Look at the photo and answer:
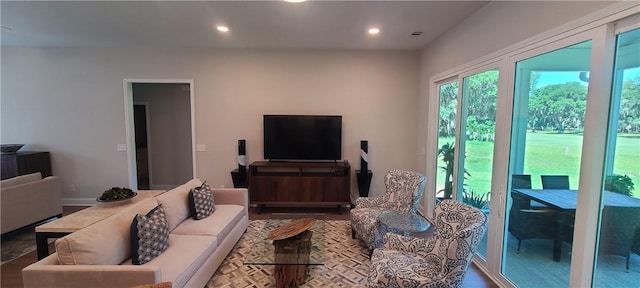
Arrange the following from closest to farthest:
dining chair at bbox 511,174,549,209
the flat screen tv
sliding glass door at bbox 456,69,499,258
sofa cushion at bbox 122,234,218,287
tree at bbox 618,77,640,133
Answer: tree at bbox 618,77,640,133
sofa cushion at bbox 122,234,218,287
dining chair at bbox 511,174,549,209
sliding glass door at bbox 456,69,499,258
the flat screen tv

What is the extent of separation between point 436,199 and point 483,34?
103 inches

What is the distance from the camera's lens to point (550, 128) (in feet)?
7.36

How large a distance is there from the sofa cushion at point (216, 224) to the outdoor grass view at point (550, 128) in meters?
2.96

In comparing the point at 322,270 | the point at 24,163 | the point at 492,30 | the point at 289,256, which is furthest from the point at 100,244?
the point at 24,163

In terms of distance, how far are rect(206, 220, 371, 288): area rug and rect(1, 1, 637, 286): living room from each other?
1895 millimetres

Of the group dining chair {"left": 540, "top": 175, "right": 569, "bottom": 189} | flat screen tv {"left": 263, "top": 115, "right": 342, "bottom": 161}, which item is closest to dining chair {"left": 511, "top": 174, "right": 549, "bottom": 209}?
dining chair {"left": 540, "top": 175, "right": 569, "bottom": 189}

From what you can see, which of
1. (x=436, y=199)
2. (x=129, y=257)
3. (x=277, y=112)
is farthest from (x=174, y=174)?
(x=436, y=199)

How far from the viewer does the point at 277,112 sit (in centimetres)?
505

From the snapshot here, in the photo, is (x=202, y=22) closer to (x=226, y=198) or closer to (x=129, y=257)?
(x=226, y=198)

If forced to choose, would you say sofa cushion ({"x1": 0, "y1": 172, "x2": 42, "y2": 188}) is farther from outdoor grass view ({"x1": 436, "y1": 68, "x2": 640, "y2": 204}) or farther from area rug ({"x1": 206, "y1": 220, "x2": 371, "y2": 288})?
outdoor grass view ({"x1": 436, "y1": 68, "x2": 640, "y2": 204})

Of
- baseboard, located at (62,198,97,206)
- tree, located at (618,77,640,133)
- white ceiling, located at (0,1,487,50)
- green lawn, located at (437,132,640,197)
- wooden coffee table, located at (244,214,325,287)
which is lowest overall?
baseboard, located at (62,198,97,206)

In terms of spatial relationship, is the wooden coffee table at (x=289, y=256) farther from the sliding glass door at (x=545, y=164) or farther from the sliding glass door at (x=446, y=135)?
the sliding glass door at (x=446, y=135)

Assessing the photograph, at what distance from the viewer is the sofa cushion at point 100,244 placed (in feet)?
6.13

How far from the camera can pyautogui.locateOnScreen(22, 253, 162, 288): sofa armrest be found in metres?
1.78
